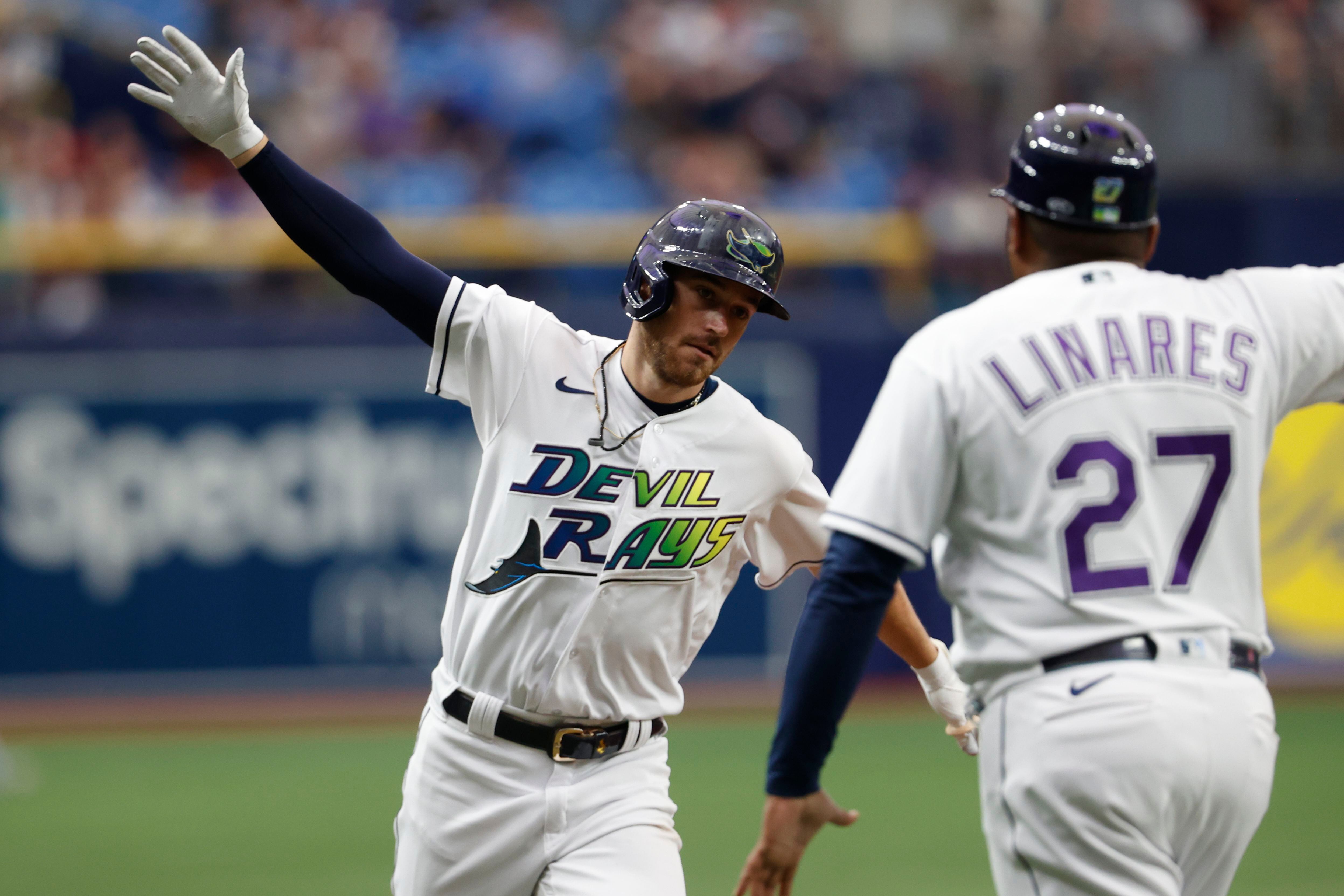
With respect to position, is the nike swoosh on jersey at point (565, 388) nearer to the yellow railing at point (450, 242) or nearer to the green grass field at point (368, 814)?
the green grass field at point (368, 814)

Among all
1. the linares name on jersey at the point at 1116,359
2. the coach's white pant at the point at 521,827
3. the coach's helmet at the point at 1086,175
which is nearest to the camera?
the linares name on jersey at the point at 1116,359

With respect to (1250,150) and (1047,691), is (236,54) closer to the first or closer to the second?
(1047,691)

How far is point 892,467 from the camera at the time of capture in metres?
2.79

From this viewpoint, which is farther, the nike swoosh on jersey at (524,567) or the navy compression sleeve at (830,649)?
the nike swoosh on jersey at (524,567)

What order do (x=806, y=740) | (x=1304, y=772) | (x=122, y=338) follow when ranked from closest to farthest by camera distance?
1. (x=806, y=740)
2. (x=1304, y=772)
3. (x=122, y=338)

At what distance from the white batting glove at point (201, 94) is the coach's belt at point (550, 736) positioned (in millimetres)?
1439

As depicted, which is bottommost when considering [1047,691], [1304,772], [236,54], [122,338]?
[1304,772]

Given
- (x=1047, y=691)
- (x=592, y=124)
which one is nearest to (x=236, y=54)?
(x=1047, y=691)

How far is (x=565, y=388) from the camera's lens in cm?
375

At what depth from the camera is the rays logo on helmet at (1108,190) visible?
2.94m

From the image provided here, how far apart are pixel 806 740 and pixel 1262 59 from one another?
11.0 metres

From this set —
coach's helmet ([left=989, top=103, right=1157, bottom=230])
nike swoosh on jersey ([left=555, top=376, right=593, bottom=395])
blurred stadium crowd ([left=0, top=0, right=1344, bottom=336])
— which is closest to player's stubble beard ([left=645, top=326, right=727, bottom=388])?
nike swoosh on jersey ([left=555, top=376, right=593, bottom=395])

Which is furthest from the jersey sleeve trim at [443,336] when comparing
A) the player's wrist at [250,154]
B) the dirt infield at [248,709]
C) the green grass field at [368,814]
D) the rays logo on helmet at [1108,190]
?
the dirt infield at [248,709]

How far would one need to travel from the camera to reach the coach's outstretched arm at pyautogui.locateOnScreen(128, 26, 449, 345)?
3.63 metres
